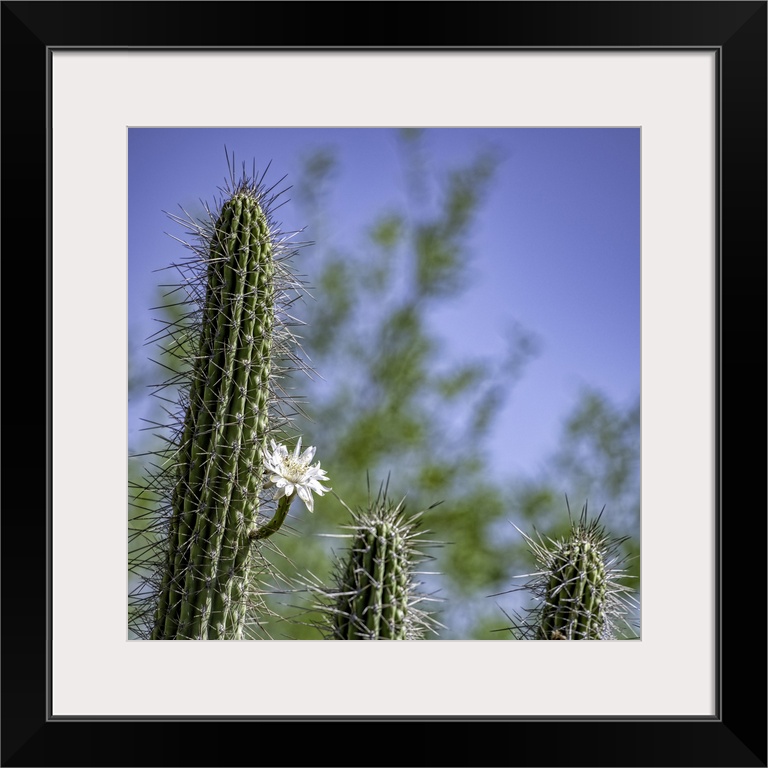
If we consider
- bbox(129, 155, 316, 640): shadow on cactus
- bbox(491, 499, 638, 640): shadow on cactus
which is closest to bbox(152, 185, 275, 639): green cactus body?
bbox(129, 155, 316, 640): shadow on cactus

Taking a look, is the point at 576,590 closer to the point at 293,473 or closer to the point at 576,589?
the point at 576,589

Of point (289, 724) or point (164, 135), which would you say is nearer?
point (289, 724)

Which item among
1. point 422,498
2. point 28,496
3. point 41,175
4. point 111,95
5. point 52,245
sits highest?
point 111,95

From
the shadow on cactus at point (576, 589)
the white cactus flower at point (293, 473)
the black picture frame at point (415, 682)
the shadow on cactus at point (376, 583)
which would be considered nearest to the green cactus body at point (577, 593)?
the shadow on cactus at point (576, 589)

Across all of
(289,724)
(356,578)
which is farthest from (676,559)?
(289,724)

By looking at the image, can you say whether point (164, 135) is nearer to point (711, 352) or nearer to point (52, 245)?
point (52, 245)

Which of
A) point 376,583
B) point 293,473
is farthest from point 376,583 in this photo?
point 293,473

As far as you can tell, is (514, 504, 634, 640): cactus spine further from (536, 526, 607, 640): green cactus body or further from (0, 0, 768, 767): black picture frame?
(0, 0, 768, 767): black picture frame
